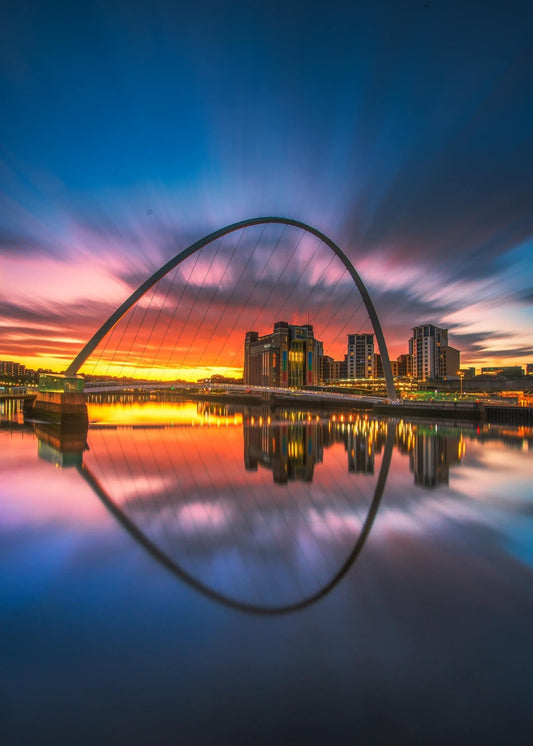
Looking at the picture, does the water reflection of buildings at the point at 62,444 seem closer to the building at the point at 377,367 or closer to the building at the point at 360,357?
the building at the point at 360,357

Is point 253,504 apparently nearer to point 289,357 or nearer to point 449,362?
point 289,357

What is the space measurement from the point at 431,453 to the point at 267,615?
1435 cm

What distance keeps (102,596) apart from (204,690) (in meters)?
2.33

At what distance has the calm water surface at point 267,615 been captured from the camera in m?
2.71

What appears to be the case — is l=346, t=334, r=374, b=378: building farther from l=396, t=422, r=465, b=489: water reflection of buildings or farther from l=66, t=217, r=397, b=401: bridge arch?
l=396, t=422, r=465, b=489: water reflection of buildings

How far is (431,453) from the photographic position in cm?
1644

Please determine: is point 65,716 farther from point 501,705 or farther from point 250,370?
point 250,370

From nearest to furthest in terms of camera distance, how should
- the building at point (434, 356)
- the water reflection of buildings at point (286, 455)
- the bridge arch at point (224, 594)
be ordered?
1. the bridge arch at point (224, 594)
2. the water reflection of buildings at point (286, 455)
3. the building at point (434, 356)

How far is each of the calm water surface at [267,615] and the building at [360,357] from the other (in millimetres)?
131313

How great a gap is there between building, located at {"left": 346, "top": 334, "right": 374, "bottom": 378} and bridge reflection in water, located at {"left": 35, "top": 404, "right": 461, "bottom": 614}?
121 meters

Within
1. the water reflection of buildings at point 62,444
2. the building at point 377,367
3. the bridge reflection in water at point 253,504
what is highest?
the building at point 377,367

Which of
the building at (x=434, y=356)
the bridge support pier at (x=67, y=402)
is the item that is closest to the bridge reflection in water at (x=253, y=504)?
the bridge support pier at (x=67, y=402)

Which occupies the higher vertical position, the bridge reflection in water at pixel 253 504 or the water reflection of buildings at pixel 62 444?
the bridge reflection in water at pixel 253 504

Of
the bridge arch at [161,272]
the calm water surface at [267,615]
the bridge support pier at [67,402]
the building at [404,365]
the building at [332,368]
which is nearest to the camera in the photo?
the calm water surface at [267,615]
